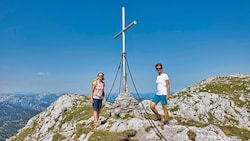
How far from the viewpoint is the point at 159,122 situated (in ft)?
68.4

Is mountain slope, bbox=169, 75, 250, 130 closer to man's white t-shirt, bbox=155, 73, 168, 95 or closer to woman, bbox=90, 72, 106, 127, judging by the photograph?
woman, bbox=90, 72, 106, 127

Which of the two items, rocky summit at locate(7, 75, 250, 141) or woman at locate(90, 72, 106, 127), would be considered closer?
rocky summit at locate(7, 75, 250, 141)

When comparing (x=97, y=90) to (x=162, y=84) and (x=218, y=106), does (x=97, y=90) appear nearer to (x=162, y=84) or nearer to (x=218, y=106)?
(x=162, y=84)

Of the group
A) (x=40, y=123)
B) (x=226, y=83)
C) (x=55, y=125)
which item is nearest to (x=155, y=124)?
(x=55, y=125)

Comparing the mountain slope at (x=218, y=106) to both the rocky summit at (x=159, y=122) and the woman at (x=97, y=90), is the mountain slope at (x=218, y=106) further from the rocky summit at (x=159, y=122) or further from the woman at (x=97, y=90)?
the woman at (x=97, y=90)

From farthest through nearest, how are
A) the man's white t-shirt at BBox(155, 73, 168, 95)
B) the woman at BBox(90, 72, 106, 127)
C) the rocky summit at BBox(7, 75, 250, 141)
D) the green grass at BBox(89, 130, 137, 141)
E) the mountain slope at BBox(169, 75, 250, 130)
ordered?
the mountain slope at BBox(169, 75, 250, 130), the woman at BBox(90, 72, 106, 127), the rocky summit at BBox(7, 75, 250, 141), the green grass at BBox(89, 130, 137, 141), the man's white t-shirt at BBox(155, 73, 168, 95)

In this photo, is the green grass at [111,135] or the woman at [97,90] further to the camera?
the woman at [97,90]

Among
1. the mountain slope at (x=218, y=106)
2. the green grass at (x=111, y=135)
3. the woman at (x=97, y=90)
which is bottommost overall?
A: the mountain slope at (x=218, y=106)

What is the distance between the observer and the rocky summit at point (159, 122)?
63.9 ft

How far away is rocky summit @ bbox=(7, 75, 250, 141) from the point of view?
766 inches

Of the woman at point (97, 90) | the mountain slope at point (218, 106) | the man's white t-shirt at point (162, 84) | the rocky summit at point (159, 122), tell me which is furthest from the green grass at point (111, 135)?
the mountain slope at point (218, 106)

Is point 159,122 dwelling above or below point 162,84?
below

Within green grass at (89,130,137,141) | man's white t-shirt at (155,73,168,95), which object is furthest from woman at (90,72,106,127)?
man's white t-shirt at (155,73,168,95)

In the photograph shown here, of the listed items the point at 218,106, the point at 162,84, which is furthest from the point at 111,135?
the point at 218,106
